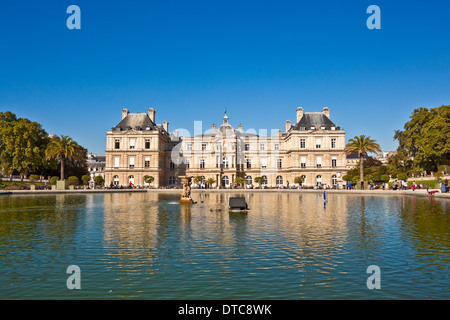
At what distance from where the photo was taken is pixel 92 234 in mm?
15531

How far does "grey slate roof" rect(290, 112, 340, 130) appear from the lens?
3078 inches

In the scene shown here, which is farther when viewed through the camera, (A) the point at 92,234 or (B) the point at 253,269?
(A) the point at 92,234

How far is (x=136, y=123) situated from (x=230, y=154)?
23050 mm

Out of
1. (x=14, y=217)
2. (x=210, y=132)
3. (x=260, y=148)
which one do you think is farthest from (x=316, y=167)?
(x=14, y=217)

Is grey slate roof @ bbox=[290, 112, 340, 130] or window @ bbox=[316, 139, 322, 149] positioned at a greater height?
grey slate roof @ bbox=[290, 112, 340, 130]

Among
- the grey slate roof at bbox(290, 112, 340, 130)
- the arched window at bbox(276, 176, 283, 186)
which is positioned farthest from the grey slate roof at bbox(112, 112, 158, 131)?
the grey slate roof at bbox(290, 112, 340, 130)

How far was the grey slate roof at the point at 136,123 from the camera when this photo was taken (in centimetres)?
8131

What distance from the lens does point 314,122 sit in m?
79.1

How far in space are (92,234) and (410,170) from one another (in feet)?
209

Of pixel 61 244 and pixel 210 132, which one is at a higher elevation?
pixel 210 132

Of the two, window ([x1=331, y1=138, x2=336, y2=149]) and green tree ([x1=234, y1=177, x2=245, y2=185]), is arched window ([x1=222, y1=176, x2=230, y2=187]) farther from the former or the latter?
window ([x1=331, y1=138, x2=336, y2=149])

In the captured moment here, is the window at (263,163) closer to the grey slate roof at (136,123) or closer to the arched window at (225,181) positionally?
the arched window at (225,181)

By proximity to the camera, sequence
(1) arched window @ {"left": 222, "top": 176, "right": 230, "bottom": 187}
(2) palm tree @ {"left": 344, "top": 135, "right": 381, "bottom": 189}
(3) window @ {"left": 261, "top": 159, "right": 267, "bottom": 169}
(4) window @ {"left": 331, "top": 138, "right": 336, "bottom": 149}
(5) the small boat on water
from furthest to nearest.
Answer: (3) window @ {"left": 261, "top": 159, "right": 267, "bottom": 169} → (1) arched window @ {"left": 222, "top": 176, "right": 230, "bottom": 187} → (4) window @ {"left": 331, "top": 138, "right": 336, "bottom": 149} → (2) palm tree @ {"left": 344, "top": 135, "right": 381, "bottom": 189} → (5) the small boat on water
